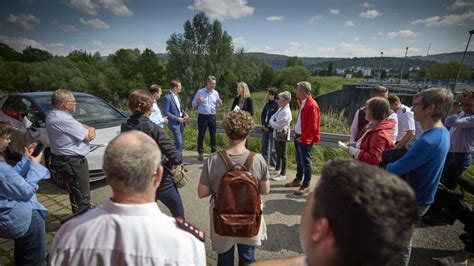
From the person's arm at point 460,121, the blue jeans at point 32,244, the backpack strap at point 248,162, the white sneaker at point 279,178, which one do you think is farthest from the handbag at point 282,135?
the blue jeans at point 32,244

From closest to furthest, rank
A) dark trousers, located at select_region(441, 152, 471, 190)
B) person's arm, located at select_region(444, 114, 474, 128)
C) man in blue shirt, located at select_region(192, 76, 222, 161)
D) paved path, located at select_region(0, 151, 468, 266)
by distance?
paved path, located at select_region(0, 151, 468, 266) → person's arm, located at select_region(444, 114, 474, 128) → dark trousers, located at select_region(441, 152, 471, 190) → man in blue shirt, located at select_region(192, 76, 222, 161)

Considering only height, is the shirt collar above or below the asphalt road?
above

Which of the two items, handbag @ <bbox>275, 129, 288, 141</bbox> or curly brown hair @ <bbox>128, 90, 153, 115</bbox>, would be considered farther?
handbag @ <bbox>275, 129, 288, 141</bbox>

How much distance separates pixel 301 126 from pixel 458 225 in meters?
2.63

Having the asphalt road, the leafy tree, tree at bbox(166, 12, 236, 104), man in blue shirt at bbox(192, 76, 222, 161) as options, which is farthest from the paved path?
the leafy tree

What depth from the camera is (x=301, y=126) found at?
15.0 ft

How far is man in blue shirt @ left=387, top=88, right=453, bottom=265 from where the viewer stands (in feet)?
7.42

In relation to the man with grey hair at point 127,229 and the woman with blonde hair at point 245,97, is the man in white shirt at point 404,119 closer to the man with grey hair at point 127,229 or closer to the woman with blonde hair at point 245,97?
the woman with blonde hair at point 245,97

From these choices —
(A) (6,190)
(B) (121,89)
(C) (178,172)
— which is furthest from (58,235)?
(B) (121,89)

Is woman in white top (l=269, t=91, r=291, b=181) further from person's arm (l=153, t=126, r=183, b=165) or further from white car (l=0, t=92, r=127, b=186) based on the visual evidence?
white car (l=0, t=92, r=127, b=186)

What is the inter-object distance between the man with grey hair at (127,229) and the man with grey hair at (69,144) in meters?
2.15

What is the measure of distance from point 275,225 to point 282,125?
6.67ft

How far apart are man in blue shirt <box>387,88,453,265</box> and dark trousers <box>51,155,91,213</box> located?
11.4ft

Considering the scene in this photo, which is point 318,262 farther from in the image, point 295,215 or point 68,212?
point 68,212
